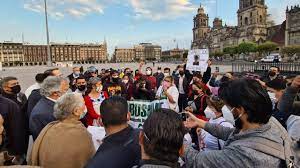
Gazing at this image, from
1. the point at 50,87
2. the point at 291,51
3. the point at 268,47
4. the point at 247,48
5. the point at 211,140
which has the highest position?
the point at 247,48

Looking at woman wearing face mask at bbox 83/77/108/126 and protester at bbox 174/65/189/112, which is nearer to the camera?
woman wearing face mask at bbox 83/77/108/126

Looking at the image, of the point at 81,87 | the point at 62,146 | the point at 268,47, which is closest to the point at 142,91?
the point at 81,87

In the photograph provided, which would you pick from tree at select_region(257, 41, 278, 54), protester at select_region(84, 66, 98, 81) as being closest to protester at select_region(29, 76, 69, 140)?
protester at select_region(84, 66, 98, 81)

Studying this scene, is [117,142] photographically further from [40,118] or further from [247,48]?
[247,48]

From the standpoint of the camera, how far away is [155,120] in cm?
169

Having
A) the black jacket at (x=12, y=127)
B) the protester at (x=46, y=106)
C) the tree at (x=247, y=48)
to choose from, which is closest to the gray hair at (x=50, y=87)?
the protester at (x=46, y=106)

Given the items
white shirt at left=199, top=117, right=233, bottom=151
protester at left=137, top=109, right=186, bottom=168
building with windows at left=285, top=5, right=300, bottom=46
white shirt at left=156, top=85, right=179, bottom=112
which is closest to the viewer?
protester at left=137, top=109, right=186, bottom=168

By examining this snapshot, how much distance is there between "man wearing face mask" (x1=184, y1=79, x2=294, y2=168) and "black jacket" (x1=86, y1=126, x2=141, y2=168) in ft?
1.91

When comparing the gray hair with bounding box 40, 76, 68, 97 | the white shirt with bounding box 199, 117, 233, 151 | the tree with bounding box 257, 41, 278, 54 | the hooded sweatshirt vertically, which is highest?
the tree with bounding box 257, 41, 278, 54

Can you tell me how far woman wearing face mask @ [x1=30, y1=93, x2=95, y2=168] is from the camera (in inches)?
99.3

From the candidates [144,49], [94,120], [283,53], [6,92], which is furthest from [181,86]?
[144,49]

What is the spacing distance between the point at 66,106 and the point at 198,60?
5.98 m

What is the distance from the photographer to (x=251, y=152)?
1.61m

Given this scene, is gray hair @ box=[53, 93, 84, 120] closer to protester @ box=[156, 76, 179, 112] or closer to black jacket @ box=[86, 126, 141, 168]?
black jacket @ box=[86, 126, 141, 168]
